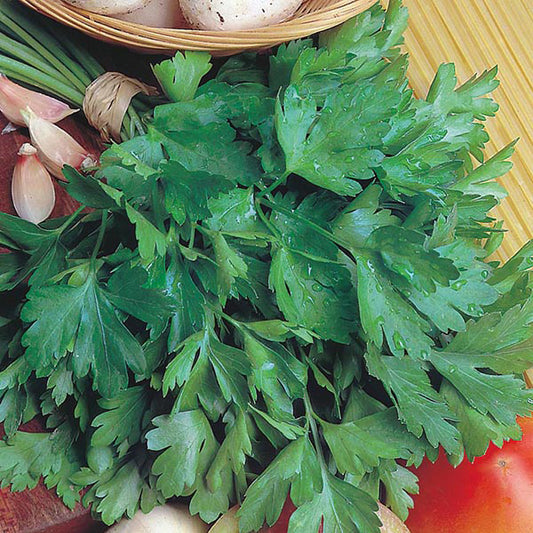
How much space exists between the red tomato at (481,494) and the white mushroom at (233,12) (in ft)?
1.85

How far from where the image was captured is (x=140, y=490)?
78 cm

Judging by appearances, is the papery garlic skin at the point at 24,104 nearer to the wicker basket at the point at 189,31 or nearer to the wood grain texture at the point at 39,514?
the wicker basket at the point at 189,31

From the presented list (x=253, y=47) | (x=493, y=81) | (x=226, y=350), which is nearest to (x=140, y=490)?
(x=226, y=350)

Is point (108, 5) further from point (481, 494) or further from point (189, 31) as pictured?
point (481, 494)

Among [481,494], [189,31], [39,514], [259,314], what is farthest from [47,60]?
[481,494]

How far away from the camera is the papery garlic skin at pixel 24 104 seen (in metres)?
0.89

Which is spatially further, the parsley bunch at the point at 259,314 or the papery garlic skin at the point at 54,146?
the papery garlic skin at the point at 54,146

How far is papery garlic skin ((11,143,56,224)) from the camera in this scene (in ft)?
2.86

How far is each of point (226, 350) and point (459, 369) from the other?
257 mm

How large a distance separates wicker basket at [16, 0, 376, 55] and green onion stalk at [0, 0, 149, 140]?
66mm

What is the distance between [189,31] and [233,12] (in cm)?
6

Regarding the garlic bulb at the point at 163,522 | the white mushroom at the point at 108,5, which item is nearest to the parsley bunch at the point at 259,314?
the garlic bulb at the point at 163,522

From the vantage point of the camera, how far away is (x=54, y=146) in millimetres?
890

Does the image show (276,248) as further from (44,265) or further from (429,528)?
(429,528)
